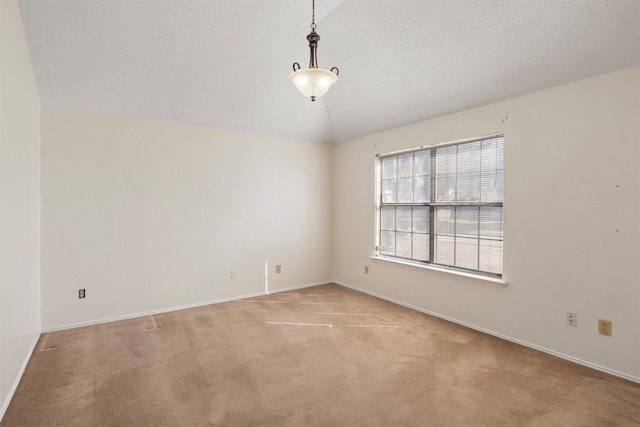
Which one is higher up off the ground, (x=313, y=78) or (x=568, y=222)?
(x=313, y=78)

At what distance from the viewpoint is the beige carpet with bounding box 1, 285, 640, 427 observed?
1983 millimetres

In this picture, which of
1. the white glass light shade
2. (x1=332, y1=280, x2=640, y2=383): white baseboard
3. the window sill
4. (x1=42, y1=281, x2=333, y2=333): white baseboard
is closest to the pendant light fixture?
the white glass light shade

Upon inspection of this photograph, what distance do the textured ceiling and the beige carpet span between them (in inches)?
93.3

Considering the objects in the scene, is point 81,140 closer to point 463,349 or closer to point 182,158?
point 182,158

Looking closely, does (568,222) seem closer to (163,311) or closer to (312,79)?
(312,79)

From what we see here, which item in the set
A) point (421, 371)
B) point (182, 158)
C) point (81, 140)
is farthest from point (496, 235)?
point (81, 140)

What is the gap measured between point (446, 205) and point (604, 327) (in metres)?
1.73

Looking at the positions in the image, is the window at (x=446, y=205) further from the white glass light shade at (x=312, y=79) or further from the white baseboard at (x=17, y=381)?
the white baseboard at (x=17, y=381)

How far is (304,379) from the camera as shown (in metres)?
2.42

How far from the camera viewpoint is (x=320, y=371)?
2.54 m

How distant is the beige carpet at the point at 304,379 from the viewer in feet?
6.51

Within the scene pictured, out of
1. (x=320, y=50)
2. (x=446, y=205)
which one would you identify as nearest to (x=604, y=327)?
(x=446, y=205)

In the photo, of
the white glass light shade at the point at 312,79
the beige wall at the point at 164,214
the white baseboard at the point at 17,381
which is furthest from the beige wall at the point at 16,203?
the white glass light shade at the point at 312,79

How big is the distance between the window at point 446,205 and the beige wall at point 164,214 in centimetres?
133
